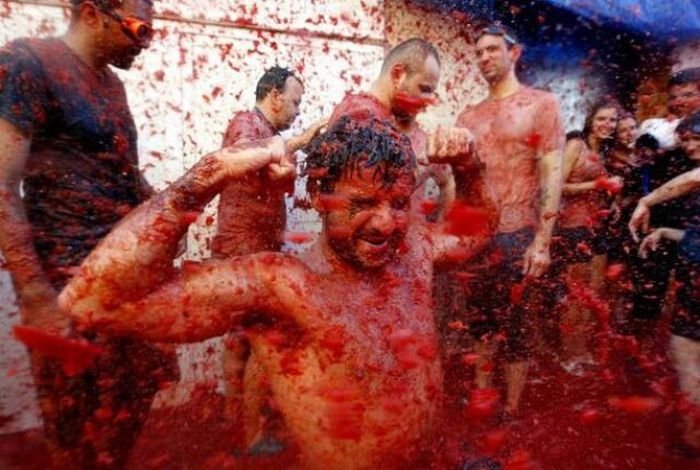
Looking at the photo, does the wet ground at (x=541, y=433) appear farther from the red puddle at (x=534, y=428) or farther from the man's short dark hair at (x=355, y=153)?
the man's short dark hair at (x=355, y=153)

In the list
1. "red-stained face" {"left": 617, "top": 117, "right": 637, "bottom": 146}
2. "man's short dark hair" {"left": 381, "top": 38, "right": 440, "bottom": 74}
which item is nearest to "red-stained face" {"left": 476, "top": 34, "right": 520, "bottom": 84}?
"man's short dark hair" {"left": 381, "top": 38, "right": 440, "bottom": 74}

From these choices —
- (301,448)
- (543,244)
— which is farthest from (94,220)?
(543,244)

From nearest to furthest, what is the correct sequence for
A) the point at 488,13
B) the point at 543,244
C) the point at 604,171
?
the point at 543,244
the point at 604,171
the point at 488,13

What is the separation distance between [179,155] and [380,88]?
174 cm

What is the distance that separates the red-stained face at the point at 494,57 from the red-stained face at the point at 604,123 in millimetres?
1658

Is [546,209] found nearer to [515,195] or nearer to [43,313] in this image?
[515,195]

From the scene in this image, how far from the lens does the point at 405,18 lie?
573 centimetres

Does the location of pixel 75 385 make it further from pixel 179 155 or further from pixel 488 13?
pixel 488 13

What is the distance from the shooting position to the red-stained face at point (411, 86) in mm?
3898

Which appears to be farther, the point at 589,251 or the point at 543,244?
the point at 589,251

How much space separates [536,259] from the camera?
3.87 metres

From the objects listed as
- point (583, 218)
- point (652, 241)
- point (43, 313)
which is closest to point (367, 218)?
point (43, 313)

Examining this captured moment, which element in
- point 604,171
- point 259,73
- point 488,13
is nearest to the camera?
point 259,73

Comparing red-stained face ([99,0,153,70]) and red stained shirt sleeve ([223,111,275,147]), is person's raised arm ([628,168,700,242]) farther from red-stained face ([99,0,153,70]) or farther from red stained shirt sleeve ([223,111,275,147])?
red-stained face ([99,0,153,70])
